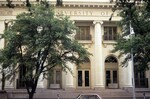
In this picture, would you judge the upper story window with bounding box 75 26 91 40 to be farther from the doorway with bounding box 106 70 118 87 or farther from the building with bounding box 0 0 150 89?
the doorway with bounding box 106 70 118 87

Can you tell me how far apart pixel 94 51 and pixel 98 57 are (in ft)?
3.77

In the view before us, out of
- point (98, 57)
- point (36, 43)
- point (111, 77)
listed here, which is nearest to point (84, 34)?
point (98, 57)

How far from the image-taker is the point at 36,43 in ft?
79.2

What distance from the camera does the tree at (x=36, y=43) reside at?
78.6 feet

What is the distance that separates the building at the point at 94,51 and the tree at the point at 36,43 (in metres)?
12.0

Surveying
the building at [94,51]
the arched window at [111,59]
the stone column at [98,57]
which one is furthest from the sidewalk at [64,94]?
the arched window at [111,59]

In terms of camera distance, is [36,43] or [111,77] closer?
[36,43]

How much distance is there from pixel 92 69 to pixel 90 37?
3.96 metres

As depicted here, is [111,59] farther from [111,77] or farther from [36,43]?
[36,43]

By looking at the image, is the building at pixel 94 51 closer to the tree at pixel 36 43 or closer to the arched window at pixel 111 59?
the arched window at pixel 111 59

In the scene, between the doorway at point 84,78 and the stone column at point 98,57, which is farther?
the doorway at point 84,78

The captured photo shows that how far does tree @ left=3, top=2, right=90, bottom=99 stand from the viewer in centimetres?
2395

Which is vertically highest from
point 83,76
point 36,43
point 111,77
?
point 36,43

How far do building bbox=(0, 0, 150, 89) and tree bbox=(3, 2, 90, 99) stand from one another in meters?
12.0
